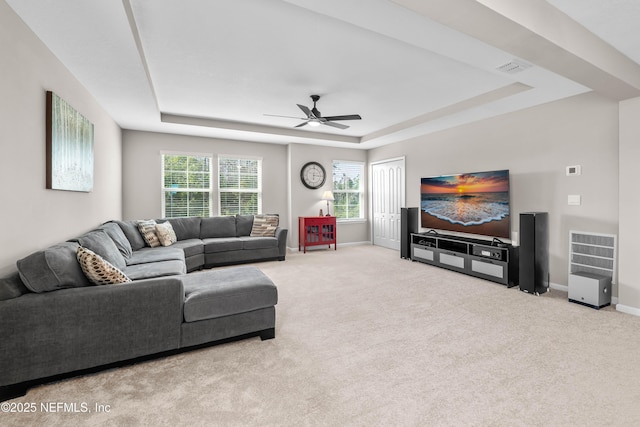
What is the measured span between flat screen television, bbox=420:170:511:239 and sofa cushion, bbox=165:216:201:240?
4311 mm

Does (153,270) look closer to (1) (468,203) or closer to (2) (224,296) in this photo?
(2) (224,296)

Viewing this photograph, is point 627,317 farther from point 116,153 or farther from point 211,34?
point 116,153

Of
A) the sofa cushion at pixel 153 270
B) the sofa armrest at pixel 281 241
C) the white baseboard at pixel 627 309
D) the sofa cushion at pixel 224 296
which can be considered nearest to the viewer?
the sofa cushion at pixel 224 296

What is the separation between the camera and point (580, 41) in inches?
91.3

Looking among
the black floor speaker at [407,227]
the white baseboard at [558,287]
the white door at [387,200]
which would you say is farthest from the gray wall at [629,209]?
the white door at [387,200]

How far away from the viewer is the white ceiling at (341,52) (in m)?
2.00

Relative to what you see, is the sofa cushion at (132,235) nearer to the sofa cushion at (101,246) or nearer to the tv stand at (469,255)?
the sofa cushion at (101,246)

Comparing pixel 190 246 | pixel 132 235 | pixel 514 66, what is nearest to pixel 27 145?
pixel 132 235

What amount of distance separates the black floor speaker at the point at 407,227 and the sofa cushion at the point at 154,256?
156 inches

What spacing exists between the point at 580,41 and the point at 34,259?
4.22 meters

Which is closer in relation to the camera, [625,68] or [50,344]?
[50,344]

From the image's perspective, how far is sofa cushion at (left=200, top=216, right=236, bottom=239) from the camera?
18.4 feet

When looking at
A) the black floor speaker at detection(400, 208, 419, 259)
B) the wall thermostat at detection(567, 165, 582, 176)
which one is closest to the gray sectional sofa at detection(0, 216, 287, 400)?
the black floor speaker at detection(400, 208, 419, 259)

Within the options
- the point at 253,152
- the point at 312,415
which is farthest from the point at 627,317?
the point at 253,152
